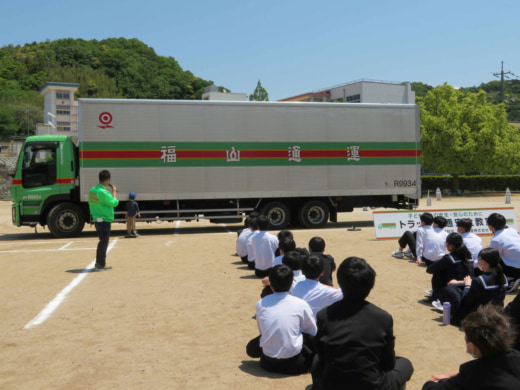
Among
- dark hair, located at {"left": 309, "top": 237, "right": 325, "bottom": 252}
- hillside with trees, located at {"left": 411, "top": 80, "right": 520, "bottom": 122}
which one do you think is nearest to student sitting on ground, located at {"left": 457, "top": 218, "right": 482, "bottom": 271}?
dark hair, located at {"left": 309, "top": 237, "right": 325, "bottom": 252}

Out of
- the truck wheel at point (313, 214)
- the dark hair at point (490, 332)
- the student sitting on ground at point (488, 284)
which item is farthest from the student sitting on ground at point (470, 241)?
the truck wheel at point (313, 214)

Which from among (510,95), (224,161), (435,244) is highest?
(510,95)

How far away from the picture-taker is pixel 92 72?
127188 millimetres

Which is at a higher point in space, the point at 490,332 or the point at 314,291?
the point at 490,332

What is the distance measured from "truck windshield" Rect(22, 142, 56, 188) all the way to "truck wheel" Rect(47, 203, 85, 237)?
934mm

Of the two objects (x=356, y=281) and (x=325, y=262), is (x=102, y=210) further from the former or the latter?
(x=356, y=281)

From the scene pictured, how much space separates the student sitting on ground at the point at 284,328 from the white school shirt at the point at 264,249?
4.01 metres

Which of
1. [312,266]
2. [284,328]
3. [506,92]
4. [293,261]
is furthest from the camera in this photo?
A: [506,92]

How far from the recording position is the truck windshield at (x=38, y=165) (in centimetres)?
1549

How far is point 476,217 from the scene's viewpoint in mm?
14141

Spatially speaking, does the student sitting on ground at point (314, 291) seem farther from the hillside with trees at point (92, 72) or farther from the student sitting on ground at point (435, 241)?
the hillside with trees at point (92, 72)

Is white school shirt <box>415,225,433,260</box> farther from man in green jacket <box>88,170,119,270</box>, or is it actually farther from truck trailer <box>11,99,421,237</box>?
truck trailer <box>11,99,421,237</box>

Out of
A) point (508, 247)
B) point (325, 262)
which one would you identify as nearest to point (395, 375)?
point (325, 262)

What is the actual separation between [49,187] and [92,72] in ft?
401
